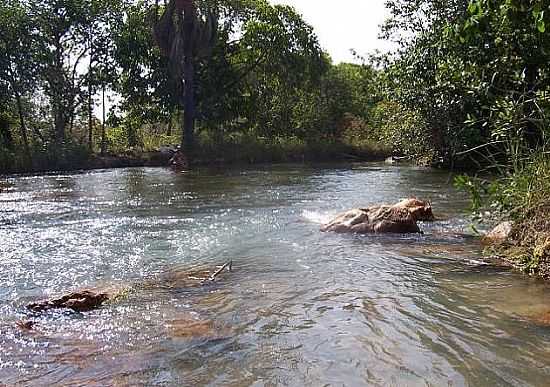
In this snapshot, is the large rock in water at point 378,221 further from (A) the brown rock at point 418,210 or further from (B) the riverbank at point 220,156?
(B) the riverbank at point 220,156

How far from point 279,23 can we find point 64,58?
11.8m

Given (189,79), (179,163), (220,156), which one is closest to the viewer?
(179,163)

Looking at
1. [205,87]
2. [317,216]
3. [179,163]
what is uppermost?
[205,87]

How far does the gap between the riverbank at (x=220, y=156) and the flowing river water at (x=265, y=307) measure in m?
15.0

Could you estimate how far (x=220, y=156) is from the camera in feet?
101

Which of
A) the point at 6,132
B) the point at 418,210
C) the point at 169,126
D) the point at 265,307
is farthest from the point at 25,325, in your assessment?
the point at 169,126

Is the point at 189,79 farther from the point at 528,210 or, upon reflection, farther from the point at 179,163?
the point at 528,210

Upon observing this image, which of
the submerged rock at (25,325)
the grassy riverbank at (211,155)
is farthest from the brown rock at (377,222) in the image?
the grassy riverbank at (211,155)

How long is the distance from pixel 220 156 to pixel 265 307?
2524 cm

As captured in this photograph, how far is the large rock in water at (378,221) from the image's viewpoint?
32.6 ft

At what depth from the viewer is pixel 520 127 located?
24.5 ft

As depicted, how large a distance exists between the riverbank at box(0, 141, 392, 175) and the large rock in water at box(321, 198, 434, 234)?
1910cm

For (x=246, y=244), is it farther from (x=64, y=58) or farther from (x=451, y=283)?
(x=64, y=58)

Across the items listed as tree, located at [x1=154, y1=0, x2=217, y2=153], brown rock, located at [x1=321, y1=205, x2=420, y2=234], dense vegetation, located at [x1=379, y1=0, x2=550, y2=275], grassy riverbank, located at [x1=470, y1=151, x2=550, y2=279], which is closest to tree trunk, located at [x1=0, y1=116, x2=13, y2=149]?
tree, located at [x1=154, y1=0, x2=217, y2=153]
